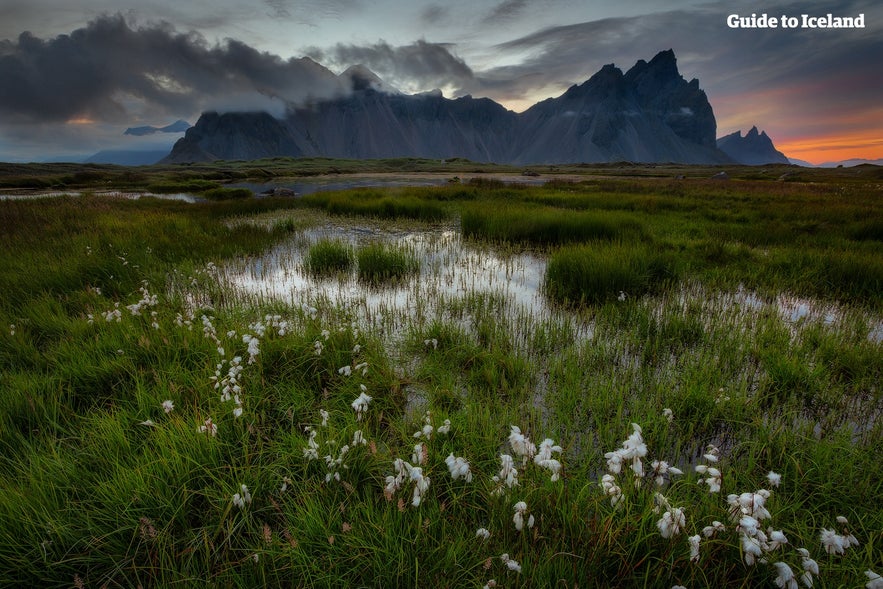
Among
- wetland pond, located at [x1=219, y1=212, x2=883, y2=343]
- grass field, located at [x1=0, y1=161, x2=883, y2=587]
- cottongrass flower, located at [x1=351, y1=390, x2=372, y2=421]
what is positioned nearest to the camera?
grass field, located at [x1=0, y1=161, x2=883, y2=587]

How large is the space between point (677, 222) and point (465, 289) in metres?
13.1

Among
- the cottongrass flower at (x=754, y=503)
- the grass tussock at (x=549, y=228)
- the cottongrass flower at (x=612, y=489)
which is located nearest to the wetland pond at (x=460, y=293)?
the grass tussock at (x=549, y=228)

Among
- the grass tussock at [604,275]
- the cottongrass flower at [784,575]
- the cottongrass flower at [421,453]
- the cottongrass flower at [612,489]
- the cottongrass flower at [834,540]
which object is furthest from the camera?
the grass tussock at [604,275]

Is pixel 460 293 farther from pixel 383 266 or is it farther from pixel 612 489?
pixel 612 489

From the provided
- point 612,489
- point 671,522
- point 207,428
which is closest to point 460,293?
point 207,428

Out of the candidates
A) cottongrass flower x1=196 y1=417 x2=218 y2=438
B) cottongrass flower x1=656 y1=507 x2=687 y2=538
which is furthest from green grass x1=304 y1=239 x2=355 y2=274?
cottongrass flower x1=656 y1=507 x2=687 y2=538

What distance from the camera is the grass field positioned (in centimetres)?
253

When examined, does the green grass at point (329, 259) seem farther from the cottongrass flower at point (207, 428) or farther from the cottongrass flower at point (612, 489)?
the cottongrass flower at point (612, 489)

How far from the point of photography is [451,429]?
395 cm

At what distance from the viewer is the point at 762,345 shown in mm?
5801

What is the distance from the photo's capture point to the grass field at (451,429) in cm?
253

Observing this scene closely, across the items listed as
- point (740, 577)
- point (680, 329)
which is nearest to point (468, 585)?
point (740, 577)

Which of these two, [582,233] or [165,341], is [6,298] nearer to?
[165,341]

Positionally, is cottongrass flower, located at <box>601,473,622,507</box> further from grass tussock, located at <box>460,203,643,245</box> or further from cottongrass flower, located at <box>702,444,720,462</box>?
grass tussock, located at <box>460,203,643,245</box>
